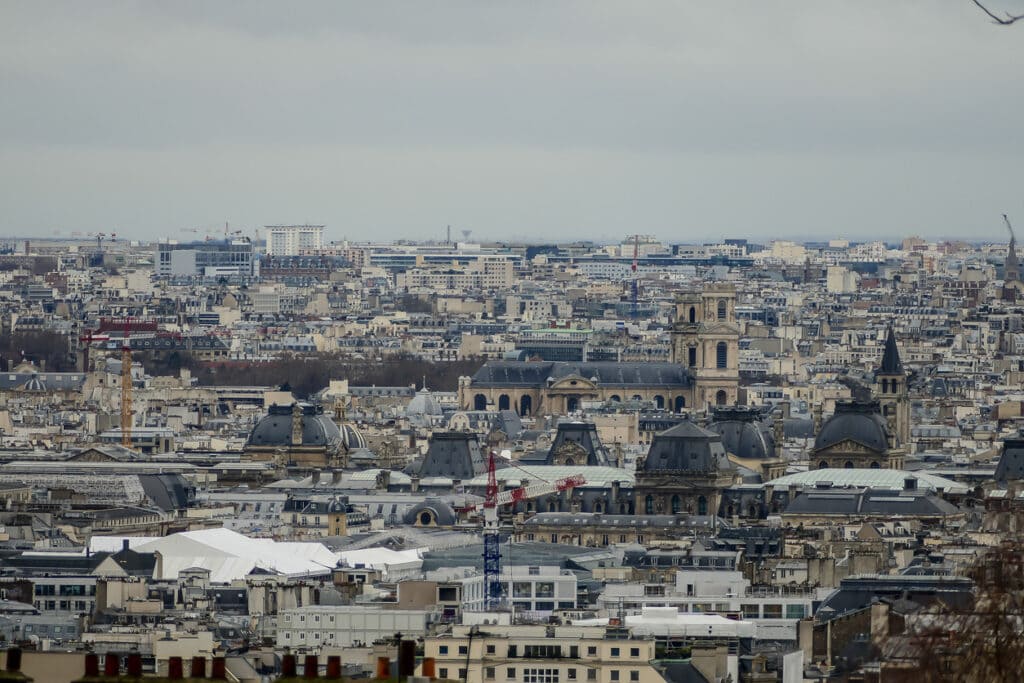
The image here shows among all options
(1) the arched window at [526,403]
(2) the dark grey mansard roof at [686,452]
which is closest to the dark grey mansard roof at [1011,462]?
(2) the dark grey mansard roof at [686,452]

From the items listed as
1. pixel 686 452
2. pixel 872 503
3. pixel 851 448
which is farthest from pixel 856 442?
pixel 872 503

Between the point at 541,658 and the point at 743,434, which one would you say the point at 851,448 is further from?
the point at 541,658

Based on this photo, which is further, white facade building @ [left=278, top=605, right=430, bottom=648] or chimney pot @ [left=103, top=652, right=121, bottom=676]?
white facade building @ [left=278, top=605, right=430, bottom=648]

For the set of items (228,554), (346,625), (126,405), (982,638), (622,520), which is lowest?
(126,405)

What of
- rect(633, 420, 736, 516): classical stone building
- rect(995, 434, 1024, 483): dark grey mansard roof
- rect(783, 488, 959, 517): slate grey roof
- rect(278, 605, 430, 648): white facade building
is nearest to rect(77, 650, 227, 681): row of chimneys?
rect(278, 605, 430, 648): white facade building

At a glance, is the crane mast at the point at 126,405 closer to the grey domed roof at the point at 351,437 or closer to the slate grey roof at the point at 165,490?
the grey domed roof at the point at 351,437

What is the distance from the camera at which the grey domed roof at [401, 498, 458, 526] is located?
9838 cm

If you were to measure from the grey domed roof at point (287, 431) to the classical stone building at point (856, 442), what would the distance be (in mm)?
14273

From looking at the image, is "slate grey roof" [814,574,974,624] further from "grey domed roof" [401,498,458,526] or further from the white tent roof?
"grey domed roof" [401,498,458,526]

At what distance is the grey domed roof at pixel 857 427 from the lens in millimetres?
115188

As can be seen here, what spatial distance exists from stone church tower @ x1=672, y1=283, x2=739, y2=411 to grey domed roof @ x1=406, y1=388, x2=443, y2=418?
8301 millimetres

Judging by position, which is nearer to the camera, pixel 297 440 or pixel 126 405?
pixel 297 440

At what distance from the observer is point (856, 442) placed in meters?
115

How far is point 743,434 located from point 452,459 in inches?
314
